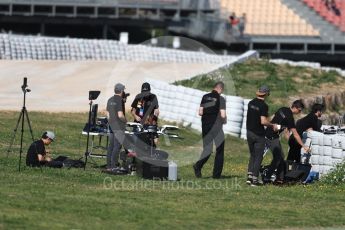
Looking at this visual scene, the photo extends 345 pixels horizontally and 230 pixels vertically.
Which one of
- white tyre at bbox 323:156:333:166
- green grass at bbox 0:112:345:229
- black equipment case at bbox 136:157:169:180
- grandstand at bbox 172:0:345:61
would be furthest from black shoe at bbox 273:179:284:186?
grandstand at bbox 172:0:345:61

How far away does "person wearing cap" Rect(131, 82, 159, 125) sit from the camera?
2125cm

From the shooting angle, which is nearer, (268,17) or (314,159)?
(314,159)

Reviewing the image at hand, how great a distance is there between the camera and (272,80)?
3653 centimetres

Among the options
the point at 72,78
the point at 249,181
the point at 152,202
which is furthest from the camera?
the point at 72,78

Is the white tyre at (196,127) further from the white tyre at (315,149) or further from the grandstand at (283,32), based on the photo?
the grandstand at (283,32)

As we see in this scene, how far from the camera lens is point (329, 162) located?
69.2 ft

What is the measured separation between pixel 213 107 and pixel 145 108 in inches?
56.0

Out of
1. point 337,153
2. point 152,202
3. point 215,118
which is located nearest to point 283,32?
point 337,153

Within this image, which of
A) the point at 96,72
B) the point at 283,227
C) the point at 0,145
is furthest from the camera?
the point at 96,72

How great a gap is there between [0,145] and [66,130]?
12.3 feet

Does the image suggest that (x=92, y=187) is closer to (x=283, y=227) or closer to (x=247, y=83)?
(x=283, y=227)

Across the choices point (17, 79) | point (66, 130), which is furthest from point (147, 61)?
point (66, 130)

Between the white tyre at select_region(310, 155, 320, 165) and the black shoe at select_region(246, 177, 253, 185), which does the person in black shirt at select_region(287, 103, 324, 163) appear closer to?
the white tyre at select_region(310, 155, 320, 165)

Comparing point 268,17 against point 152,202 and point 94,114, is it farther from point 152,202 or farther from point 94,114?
point 152,202
